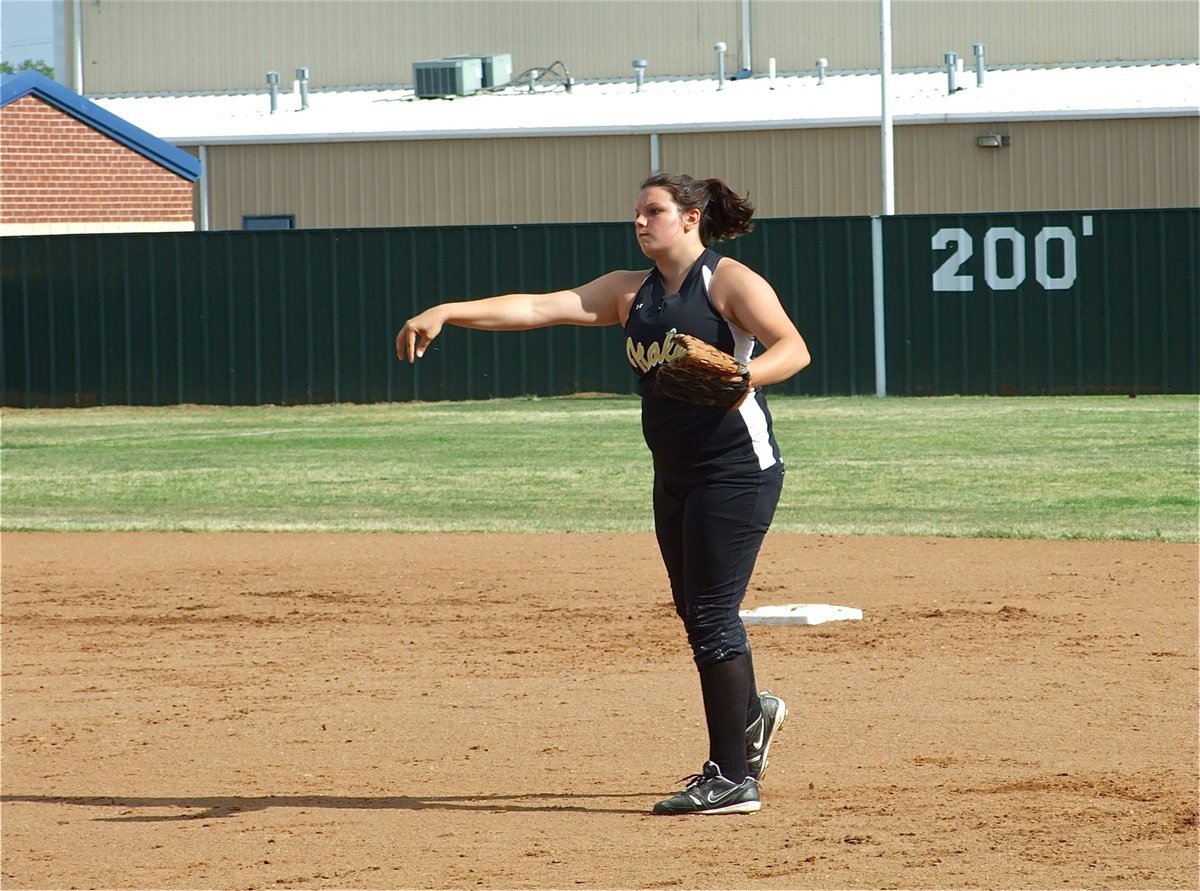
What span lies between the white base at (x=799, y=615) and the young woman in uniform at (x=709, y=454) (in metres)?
3.24

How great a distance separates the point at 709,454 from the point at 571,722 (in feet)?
5.89

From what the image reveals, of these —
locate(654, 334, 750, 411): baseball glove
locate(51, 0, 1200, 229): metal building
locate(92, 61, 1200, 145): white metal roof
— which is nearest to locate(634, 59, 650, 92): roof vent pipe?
locate(51, 0, 1200, 229): metal building

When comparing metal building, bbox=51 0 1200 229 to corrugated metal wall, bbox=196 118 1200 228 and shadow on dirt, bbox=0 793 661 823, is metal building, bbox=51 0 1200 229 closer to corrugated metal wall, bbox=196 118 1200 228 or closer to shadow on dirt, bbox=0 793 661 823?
corrugated metal wall, bbox=196 118 1200 228

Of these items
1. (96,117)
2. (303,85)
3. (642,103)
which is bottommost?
(96,117)

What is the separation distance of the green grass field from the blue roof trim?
5910 mm

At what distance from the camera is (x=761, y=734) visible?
5.52 meters

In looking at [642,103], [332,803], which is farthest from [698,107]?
[332,803]

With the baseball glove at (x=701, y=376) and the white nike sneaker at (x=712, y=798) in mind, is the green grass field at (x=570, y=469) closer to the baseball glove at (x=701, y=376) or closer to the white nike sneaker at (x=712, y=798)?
the white nike sneaker at (x=712, y=798)

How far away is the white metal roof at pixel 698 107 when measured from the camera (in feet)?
95.1

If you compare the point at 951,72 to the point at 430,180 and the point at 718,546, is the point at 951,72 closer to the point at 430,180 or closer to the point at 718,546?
the point at 430,180

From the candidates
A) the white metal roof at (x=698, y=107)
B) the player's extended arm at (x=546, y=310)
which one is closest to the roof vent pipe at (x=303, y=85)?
the white metal roof at (x=698, y=107)

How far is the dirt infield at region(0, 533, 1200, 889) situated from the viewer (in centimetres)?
483

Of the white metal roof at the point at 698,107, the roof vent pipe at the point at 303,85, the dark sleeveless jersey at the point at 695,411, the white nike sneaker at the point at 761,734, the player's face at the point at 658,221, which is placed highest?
the roof vent pipe at the point at 303,85

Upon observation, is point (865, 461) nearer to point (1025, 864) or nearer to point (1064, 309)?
point (1064, 309)
